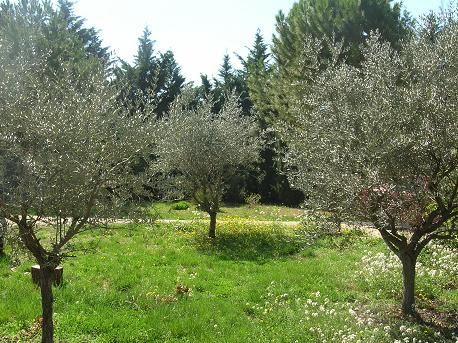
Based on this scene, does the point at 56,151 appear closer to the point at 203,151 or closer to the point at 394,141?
the point at 394,141

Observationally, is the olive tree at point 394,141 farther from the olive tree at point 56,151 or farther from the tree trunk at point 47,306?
the tree trunk at point 47,306

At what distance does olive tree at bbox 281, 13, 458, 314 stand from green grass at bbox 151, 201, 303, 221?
1233 centimetres

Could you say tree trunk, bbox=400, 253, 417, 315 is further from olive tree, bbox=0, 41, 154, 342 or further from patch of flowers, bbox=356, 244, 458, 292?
olive tree, bbox=0, 41, 154, 342

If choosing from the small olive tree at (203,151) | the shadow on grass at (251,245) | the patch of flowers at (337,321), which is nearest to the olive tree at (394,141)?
the patch of flowers at (337,321)

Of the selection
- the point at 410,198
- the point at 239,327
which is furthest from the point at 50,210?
the point at 410,198

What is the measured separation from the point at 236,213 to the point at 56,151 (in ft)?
64.6

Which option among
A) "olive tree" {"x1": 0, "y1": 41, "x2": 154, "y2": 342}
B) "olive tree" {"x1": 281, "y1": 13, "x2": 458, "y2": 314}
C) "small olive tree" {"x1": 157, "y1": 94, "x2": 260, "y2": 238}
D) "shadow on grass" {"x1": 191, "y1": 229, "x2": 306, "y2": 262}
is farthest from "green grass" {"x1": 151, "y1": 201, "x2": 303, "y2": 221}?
"olive tree" {"x1": 0, "y1": 41, "x2": 154, "y2": 342}

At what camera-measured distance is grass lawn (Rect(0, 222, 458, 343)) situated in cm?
821

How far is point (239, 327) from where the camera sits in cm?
858

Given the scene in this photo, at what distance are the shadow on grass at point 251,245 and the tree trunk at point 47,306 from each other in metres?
7.55

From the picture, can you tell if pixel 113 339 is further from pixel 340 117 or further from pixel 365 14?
pixel 365 14

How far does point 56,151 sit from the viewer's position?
6441mm

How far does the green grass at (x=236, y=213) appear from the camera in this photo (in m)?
22.8

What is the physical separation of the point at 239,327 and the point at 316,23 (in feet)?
65.3
